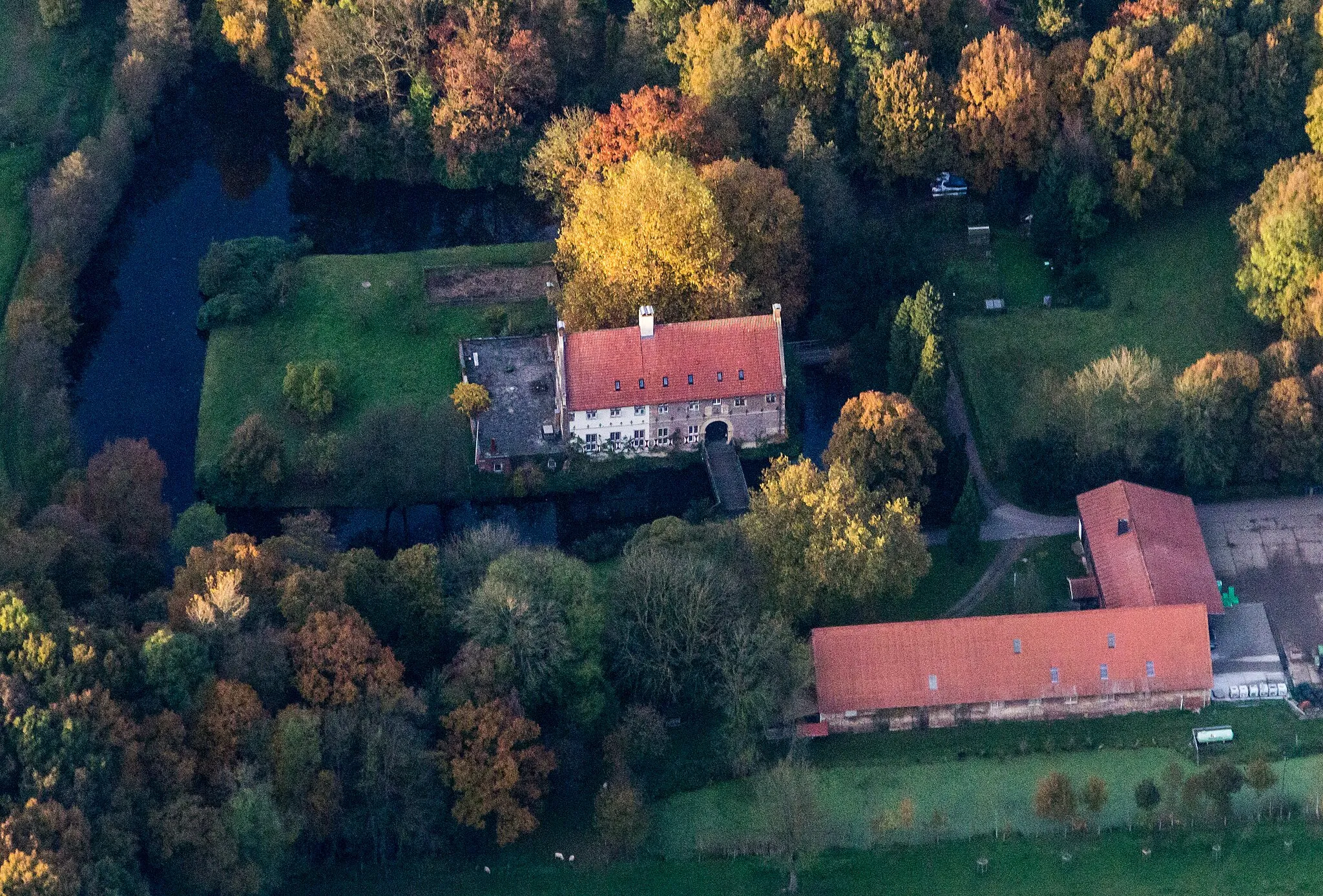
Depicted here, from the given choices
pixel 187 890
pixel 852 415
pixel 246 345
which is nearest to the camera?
pixel 187 890

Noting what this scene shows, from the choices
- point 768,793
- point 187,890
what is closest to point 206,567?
point 187,890

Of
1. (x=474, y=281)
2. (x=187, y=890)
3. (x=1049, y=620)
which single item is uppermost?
(x=474, y=281)

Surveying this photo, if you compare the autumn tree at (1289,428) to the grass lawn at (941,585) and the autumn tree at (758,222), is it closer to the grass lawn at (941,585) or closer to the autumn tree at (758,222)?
the grass lawn at (941,585)

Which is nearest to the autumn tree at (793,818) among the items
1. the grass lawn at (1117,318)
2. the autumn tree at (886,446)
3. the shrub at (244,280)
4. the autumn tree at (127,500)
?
the autumn tree at (886,446)

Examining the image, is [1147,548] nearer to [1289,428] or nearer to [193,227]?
[1289,428]

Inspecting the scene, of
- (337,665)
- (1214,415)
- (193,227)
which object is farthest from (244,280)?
(1214,415)

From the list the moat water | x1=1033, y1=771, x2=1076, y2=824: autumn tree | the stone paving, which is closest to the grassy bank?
the moat water

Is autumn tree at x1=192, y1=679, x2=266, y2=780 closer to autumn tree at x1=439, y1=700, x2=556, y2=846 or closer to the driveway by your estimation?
autumn tree at x1=439, y1=700, x2=556, y2=846

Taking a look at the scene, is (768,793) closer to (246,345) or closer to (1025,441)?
(1025,441)
